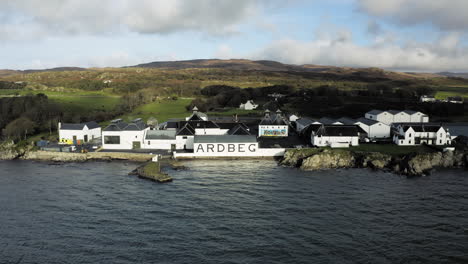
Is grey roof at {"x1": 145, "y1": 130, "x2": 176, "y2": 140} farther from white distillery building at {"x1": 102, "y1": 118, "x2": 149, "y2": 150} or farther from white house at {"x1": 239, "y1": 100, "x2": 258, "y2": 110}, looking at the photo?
white house at {"x1": 239, "y1": 100, "x2": 258, "y2": 110}

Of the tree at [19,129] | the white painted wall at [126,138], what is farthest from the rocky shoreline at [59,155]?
the tree at [19,129]

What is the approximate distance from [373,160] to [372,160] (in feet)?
0.48

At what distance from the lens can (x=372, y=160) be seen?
141ft

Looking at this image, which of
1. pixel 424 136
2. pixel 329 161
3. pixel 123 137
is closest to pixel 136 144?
pixel 123 137

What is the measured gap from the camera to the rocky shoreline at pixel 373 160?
1654 inches

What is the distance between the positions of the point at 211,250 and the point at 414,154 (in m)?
31.5

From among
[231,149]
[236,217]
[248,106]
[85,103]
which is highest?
[85,103]

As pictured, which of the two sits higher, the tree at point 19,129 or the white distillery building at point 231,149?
the tree at point 19,129

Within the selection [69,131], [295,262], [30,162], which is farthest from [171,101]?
[295,262]

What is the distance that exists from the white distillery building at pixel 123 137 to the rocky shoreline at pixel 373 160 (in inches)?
832

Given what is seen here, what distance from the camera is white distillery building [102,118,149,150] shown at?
50969 mm

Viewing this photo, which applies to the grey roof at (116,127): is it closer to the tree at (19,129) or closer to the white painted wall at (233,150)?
the white painted wall at (233,150)

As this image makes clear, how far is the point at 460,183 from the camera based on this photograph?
36.4 meters

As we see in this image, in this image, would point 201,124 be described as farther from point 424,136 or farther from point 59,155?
point 424,136
